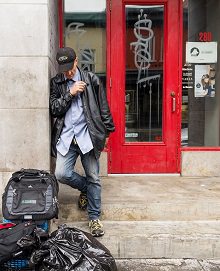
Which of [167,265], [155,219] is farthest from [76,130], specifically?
[167,265]

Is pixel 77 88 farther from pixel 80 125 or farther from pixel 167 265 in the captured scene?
pixel 167 265

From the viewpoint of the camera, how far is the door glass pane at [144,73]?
242 inches

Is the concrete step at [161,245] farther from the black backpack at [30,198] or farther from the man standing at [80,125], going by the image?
the black backpack at [30,198]

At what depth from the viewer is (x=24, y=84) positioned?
4676mm

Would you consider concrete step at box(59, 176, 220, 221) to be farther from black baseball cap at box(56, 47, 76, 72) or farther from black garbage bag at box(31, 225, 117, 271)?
black baseball cap at box(56, 47, 76, 72)

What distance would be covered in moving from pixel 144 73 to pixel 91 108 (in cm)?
200

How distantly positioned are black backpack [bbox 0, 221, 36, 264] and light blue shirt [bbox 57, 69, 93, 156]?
1.13 meters

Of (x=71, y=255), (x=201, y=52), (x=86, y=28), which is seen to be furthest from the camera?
(x=201, y=52)

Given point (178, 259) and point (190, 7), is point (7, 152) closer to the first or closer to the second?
point (178, 259)

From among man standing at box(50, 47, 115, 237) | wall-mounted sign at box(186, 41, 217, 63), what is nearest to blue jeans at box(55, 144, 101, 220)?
man standing at box(50, 47, 115, 237)

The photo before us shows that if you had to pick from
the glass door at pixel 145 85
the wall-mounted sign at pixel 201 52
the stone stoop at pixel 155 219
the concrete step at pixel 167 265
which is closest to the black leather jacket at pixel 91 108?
the stone stoop at pixel 155 219

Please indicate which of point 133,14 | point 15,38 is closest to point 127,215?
point 15,38

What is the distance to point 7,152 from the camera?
4742mm

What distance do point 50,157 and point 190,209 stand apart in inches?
66.8
